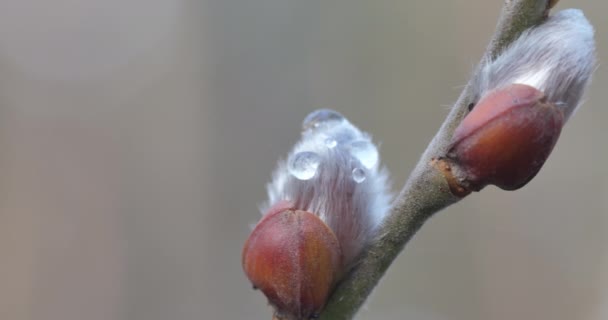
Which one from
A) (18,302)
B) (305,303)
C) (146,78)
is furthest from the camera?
(146,78)

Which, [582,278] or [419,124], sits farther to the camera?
[419,124]

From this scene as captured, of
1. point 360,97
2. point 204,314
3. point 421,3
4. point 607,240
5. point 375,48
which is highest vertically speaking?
point 421,3

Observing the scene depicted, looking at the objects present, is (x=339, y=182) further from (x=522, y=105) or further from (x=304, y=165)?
(x=522, y=105)

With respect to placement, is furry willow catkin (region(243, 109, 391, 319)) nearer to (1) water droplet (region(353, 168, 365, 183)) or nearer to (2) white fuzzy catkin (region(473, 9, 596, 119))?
(1) water droplet (region(353, 168, 365, 183))

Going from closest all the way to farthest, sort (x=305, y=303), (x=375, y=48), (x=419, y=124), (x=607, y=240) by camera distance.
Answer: (x=305, y=303) < (x=607, y=240) < (x=419, y=124) < (x=375, y=48)

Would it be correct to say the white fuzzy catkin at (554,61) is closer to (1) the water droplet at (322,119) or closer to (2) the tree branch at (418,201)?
(2) the tree branch at (418,201)

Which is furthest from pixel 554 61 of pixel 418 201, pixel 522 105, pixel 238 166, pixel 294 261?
pixel 238 166

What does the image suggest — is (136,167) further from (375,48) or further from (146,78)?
(375,48)

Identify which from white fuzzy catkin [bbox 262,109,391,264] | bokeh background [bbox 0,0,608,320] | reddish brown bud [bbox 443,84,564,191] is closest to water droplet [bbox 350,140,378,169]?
white fuzzy catkin [bbox 262,109,391,264]

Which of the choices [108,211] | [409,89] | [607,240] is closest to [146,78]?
[108,211]
